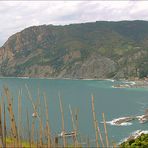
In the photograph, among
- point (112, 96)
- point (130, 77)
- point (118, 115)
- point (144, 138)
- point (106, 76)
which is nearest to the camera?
point (144, 138)

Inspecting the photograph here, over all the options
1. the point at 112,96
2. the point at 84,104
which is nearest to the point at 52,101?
the point at 84,104

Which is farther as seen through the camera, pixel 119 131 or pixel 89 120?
pixel 89 120

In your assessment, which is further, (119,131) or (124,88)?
(124,88)

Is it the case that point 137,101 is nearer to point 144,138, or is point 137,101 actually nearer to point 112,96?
point 112,96

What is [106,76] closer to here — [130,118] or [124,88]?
[124,88]

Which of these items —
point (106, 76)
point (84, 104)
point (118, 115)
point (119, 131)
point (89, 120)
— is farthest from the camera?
point (106, 76)

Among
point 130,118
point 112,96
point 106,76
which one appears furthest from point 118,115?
point 106,76

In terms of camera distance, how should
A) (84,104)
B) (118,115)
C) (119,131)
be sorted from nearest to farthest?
1. (119,131)
2. (118,115)
3. (84,104)

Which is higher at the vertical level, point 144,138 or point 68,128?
point 144,138

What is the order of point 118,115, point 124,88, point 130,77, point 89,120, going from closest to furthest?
point 89,120 → point 118,115 → point 124,88 → point 130,77
